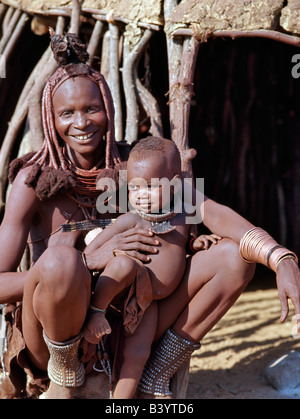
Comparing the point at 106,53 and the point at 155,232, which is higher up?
the point at 106,53

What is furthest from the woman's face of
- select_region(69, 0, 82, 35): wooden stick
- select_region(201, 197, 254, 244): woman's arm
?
select_region(69, 0, 82, 35): wooden stick

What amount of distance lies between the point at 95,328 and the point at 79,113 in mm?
1054

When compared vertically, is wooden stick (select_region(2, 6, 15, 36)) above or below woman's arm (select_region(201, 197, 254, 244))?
above

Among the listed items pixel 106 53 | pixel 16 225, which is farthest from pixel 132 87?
pixel 16 225

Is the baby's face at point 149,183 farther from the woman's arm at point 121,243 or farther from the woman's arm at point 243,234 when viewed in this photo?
the woman's arm at point 243,234

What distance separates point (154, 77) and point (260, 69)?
1347 millimetres

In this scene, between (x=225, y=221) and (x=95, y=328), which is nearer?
(x=95, y=328)

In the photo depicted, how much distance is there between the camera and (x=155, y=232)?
114 inches

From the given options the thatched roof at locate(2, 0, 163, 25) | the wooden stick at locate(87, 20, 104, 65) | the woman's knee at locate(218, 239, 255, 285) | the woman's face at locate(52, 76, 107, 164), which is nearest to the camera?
the woman's knee at locate(218, 239, 255, 285)

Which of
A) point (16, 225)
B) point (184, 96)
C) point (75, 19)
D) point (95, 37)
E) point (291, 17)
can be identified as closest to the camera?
point (16, 225)

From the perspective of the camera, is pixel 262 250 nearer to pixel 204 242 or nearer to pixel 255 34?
pixel 204 242

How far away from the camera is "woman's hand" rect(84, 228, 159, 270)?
9.13ft

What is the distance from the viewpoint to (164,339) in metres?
3.05

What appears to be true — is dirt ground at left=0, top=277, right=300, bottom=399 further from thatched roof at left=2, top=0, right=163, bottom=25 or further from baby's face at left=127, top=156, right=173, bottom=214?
thatched roof at left=2, top=0, right=163, bottom=25
